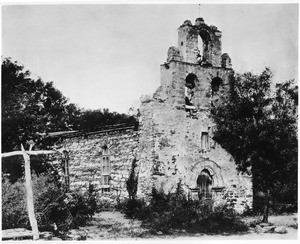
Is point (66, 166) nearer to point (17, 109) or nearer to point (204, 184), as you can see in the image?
point (17, 109)

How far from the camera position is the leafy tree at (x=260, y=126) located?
22.0 metres

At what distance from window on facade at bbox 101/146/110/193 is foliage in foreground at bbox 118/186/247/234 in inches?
144

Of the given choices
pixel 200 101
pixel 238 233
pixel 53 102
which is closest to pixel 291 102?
pixel 200 101

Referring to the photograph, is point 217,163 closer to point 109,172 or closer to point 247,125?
point 247,125

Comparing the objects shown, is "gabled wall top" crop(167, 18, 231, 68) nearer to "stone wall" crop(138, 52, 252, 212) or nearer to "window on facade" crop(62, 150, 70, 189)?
"stone wall" crop(138, 52, 252, 212)

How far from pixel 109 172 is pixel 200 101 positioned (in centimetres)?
550

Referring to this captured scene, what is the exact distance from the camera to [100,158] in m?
23.6

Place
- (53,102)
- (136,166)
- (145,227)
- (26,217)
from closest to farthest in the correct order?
(26,217) < (145,227) < (136,166) < (53,102)

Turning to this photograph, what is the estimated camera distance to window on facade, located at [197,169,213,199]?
22002 mm

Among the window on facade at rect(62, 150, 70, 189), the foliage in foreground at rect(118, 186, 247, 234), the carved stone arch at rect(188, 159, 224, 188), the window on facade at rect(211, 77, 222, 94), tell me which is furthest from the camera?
the window on facade at rect(62, 150, 70, 189)

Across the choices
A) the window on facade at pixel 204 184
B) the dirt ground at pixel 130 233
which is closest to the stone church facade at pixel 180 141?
the window on facade at pixel 204 184

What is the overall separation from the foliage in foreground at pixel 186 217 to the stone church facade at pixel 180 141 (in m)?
1.03

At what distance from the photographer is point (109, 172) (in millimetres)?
23219

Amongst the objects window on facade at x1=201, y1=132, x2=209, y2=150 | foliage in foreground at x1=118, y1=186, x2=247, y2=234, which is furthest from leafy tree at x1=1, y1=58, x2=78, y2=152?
window on facade at x1=201, y1=132, x2=209, y2=150
